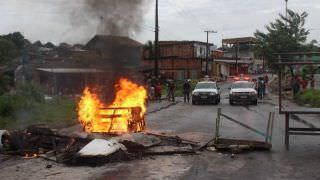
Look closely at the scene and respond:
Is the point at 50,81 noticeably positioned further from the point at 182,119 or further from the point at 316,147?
the point at 316,147

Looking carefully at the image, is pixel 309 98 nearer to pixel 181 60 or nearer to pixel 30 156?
pixel 30 156

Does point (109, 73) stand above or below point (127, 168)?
above

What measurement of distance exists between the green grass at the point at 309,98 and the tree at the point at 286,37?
13.8 metres

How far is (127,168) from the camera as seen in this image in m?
10.9

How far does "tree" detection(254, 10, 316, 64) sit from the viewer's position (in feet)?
162

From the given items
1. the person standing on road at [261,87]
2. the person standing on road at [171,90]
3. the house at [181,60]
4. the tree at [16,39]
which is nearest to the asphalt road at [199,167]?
the person standing on road at [171,90]

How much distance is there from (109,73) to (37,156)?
17.1ft

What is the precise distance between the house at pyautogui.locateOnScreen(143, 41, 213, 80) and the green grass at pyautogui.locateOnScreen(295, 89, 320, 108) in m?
43.1

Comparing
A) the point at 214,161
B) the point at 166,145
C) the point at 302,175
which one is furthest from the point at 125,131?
the point at 302,175

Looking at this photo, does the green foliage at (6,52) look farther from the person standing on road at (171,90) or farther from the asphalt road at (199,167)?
the asphalt road at (199,167)

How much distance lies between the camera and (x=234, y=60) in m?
106

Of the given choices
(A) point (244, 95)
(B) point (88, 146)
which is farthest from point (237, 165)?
(A) point (244, 95)

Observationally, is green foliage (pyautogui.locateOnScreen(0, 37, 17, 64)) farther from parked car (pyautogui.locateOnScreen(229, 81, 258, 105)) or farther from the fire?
the fire

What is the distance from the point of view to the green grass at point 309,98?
30.3m
